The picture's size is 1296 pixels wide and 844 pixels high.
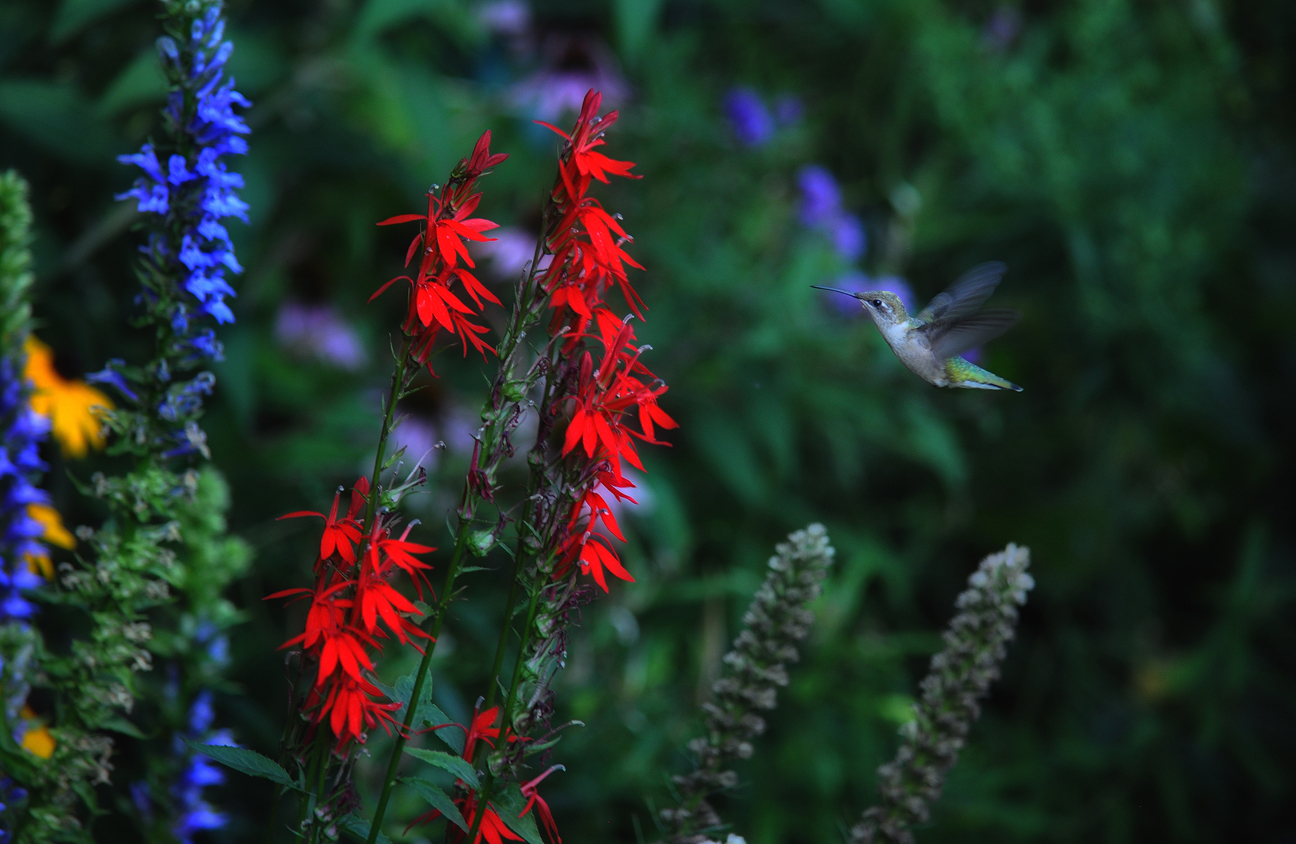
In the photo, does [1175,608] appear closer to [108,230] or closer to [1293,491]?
[1293,491]

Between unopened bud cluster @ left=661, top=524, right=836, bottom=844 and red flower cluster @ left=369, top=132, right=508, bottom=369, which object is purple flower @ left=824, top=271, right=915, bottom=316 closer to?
unopened bud cluster @ left=661, top=524, right=836, bottom=844

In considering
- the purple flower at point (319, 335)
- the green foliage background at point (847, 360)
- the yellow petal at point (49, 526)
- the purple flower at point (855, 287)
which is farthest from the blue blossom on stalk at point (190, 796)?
the purple flower at point (855, 287)

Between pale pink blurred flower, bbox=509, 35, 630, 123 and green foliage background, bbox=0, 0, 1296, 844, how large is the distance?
Result: 0.06 m

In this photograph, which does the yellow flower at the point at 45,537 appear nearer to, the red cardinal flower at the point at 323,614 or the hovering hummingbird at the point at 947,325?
the red cardinal flower at the point at 323,614

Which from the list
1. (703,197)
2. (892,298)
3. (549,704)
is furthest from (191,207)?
(703,197)

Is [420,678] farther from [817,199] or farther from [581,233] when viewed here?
[817,199]

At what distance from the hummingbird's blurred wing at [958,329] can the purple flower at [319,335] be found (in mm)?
1689

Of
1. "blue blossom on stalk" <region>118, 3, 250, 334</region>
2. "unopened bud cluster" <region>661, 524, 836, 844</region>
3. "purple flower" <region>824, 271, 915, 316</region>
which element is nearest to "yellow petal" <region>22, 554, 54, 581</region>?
"blue blossom on stalk" <region>118, 3, 250, 334</region>

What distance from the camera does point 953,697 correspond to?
3.42ft

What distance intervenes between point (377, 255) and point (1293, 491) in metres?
2.99

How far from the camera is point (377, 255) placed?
3080 mm

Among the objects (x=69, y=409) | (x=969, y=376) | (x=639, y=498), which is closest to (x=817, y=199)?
(x=639, y=498)

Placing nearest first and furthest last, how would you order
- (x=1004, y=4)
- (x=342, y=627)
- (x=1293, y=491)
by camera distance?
(x=342, y=627) < (x=1293, y=491) < (x=1004, y=4)

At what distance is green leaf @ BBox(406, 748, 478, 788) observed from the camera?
751mm
